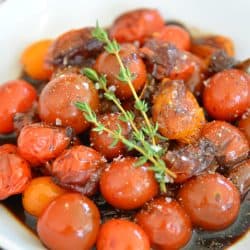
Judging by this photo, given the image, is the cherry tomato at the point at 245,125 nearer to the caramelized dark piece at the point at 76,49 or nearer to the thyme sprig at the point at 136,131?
the thyme sprig at the point at 136,131

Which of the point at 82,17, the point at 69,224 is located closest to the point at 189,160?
the point at 69,224

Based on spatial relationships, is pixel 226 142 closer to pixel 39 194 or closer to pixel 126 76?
pixel 126 76

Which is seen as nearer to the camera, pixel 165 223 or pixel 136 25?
pixel 165 223

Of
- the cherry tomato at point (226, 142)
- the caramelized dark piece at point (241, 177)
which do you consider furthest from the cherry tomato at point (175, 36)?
the caramelized dark piece at point (241, 177)

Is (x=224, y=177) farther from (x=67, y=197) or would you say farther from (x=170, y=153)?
(x=67, y=197)

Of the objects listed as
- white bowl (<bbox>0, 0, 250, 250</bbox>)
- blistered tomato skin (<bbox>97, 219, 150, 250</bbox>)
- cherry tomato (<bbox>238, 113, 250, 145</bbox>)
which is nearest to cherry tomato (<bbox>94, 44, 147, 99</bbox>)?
cherry tomato (<bbox>238, 113, 250, 145</bbox>)

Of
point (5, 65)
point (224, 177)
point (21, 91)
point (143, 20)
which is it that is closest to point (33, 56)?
point (5, 65)
